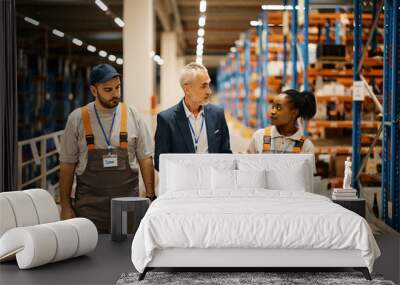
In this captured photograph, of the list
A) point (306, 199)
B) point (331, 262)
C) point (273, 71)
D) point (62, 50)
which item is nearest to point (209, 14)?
point (273, 71)

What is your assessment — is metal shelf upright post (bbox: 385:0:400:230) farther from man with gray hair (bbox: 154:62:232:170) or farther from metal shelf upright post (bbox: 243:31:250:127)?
metal shelf upright post (bbox: 243:31:250:127)

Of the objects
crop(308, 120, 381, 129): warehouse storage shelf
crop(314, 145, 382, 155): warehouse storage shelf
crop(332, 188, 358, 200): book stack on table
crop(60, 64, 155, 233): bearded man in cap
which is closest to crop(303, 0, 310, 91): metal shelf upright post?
crop(308, 120, 381, 129): warehouse storage shelf

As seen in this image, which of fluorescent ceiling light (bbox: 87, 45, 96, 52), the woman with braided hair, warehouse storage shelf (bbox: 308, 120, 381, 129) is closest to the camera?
the woman with braided hair

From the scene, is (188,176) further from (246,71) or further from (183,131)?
(246,71)

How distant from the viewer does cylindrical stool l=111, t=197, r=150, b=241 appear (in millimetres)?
5707

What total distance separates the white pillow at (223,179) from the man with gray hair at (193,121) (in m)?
0.20

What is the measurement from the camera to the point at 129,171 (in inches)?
235

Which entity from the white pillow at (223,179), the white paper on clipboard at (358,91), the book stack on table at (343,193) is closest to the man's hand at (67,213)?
the white pillow at (223,179)

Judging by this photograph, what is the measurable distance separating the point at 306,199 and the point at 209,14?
6.17 m

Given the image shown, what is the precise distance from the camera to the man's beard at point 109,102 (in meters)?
5.84

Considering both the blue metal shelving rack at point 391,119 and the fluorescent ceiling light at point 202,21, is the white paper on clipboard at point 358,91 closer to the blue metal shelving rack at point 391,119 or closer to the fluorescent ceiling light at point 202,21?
the blue metal shelving rack at point 391,119

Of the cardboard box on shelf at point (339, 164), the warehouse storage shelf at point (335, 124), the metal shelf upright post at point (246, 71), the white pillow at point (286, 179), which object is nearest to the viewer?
the white pillow at point (286, 179)

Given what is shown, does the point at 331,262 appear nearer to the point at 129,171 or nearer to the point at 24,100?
the point at 129,171

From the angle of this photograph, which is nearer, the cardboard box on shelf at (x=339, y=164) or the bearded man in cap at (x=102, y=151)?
the bearded man in cap at (x=102, y=151)
